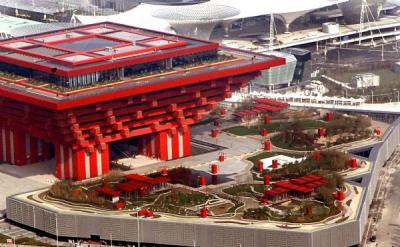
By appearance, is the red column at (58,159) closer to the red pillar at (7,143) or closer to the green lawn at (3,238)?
the red pillar at (7,143)

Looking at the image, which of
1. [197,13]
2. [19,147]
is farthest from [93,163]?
[197,13]

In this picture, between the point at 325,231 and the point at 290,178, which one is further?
the point at 290,178

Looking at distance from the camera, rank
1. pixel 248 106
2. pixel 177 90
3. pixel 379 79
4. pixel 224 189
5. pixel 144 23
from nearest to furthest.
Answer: pixel 224 189
pixel 177 90
pixel 248 106
pixel 379 79
pixel 144 23

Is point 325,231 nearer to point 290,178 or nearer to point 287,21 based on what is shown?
point 290,178

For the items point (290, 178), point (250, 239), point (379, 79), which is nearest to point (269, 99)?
point (379, 79)

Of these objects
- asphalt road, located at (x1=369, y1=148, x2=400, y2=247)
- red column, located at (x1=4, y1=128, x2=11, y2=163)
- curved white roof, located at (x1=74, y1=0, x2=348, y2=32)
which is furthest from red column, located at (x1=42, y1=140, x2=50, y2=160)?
curved white roof, located at (x1=74, y1=0, x2=348, y2=32)

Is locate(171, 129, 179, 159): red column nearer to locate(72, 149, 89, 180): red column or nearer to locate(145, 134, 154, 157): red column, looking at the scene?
locate(145, 134, 154, 157): red column

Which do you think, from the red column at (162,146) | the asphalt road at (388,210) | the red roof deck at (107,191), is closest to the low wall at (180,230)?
the asphalt road at (388,210)
